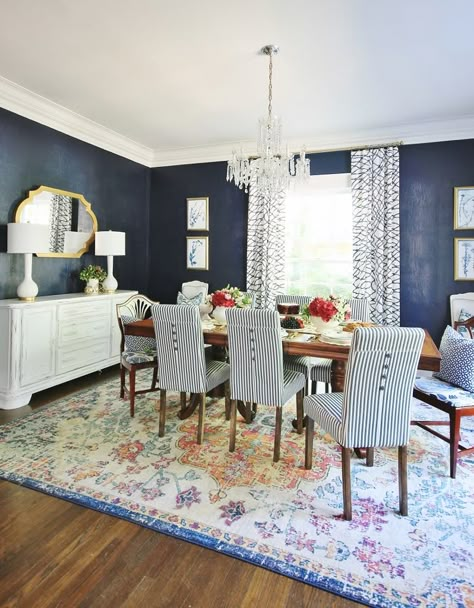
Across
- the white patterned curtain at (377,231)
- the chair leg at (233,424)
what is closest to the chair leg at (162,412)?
the chair leg at (233,424)

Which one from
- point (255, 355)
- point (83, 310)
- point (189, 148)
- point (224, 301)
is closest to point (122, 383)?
point (83, 310)

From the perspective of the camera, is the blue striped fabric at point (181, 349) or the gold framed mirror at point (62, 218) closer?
the blue striped fabric at point (181, 349)

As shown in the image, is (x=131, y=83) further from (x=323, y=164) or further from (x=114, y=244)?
(x=323, y=164)

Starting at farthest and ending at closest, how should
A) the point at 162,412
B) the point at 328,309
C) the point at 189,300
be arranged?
the point at 189,300 → the point at 162,412 → the point at 328,309

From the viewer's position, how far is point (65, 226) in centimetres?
443

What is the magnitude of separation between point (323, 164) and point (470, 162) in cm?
169

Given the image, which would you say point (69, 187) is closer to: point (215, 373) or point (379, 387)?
point (215, 373)

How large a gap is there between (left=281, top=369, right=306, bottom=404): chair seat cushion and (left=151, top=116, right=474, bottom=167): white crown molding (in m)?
2.50

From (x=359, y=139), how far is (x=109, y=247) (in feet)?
11.2

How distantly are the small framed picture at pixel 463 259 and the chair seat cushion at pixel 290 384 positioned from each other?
2772 mm

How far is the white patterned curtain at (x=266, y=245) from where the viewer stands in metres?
5.11

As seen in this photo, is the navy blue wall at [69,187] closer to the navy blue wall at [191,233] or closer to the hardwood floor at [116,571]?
the navy blue wall at [191,233]

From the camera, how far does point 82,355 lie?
415 cm

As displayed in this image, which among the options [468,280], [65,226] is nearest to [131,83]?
[65,226]
